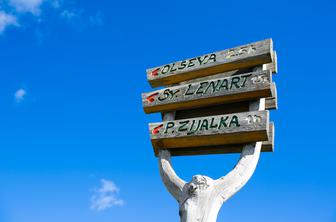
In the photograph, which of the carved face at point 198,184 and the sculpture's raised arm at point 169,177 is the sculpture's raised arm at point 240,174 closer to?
the carved face at point 198,184

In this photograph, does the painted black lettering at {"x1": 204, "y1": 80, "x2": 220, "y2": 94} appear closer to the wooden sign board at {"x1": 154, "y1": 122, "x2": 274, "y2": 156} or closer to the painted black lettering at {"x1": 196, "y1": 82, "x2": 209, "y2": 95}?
the painted black lettering at {"x1": 196, "y1": 82, "x2": 209, "y2": 95}

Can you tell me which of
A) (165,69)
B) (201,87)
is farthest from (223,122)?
(165,69)

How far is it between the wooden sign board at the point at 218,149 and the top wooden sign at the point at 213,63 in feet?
2.72

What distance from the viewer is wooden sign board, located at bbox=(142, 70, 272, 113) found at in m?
4.71

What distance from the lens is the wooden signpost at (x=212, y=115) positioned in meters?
4.32

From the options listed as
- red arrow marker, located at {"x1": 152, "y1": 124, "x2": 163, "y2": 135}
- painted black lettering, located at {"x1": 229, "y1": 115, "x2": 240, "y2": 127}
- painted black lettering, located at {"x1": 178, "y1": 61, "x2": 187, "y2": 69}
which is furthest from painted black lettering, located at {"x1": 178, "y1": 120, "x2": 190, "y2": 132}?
painted black lettering, located at {"x1": 178, "y1": 61, "x2": 187, "y2": 69}

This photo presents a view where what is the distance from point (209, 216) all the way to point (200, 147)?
1.09 meters

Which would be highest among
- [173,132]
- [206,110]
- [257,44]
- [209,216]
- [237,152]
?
[257,44]

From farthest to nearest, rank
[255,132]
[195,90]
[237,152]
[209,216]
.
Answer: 1. [195,90]
2. [237,152]
3. [255,132]
4. [209,216]

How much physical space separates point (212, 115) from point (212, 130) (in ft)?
1.65

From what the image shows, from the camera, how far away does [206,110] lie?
205 inches

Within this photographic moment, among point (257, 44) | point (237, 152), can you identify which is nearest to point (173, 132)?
point (237, 152)

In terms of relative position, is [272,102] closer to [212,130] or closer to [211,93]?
[211,93]

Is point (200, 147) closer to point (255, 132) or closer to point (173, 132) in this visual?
point (173, 132)
